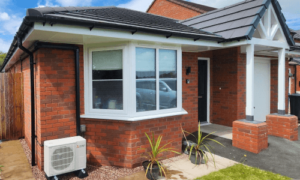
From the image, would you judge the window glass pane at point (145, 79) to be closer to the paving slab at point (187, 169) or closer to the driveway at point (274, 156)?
the paving slab at point (187, 169)

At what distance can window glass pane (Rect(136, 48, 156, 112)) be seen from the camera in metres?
4.82

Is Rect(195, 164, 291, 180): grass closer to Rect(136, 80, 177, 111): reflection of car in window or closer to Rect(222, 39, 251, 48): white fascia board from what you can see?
Rect(136, 80, 177, 111): reflection of car in window

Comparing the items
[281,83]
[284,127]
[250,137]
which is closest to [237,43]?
[281,83]

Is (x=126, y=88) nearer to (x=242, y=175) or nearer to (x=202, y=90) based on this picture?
(x=242, y=175)

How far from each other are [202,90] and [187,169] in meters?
3.85

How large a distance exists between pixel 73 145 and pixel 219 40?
430 cm

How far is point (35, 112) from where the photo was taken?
4.92 m

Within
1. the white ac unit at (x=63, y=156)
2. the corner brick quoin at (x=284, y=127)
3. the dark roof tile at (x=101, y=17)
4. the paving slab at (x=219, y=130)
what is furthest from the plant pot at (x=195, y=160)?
the corner brick quoin at (x=284, y=127)

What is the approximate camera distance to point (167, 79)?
A: 17.4 feet

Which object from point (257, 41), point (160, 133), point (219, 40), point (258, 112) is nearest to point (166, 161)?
point (160, 133)

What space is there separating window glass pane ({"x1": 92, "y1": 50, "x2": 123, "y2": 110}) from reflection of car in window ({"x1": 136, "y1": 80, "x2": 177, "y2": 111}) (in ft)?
1.36

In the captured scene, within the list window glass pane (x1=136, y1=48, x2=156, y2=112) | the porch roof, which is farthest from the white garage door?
window glass pane (x1=136, y1=48, x2=156, y2=112)

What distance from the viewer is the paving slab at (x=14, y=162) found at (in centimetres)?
446

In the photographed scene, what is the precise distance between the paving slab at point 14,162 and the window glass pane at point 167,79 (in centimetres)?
320
